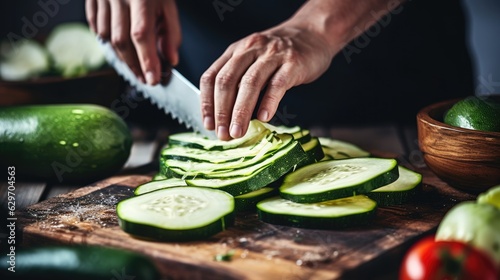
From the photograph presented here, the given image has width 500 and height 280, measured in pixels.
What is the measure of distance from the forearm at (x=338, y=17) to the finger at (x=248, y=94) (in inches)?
19.8

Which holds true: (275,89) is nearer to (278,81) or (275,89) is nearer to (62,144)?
(278,81)

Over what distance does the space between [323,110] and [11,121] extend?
5.51ft

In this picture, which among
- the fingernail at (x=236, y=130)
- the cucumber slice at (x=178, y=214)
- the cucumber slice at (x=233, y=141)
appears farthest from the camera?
the cucumber slice at (x=233, y=141)

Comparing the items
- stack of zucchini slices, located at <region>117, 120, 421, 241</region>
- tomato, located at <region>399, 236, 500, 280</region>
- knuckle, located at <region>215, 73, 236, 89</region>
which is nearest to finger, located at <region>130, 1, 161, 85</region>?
stack of zucchini slices, located at <region>117, 120, 421, 241</region>

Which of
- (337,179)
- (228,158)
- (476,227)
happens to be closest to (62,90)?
(228,158)

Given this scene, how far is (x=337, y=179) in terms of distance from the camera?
230 cm

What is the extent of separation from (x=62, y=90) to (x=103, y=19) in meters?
0.49

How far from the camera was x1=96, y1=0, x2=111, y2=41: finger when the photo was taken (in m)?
3.29

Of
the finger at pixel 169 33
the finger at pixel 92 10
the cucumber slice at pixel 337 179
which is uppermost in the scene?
the finger at pixel 92 10

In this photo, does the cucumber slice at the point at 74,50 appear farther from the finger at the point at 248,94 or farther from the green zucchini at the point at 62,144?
the finger at the point at 248,94

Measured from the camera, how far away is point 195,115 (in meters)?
2.90

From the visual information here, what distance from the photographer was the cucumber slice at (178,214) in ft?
6.64

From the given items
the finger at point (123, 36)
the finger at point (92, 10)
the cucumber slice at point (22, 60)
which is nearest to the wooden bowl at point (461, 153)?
the finger at point (123, 36)

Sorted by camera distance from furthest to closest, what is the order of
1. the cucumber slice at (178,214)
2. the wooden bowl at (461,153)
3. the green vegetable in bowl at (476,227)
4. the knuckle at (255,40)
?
the knuckle at (255,40) → the wooden bowl at (461,153) → the cucumber slice at (178,214) → the green vegetable in bowl at (476,227)
